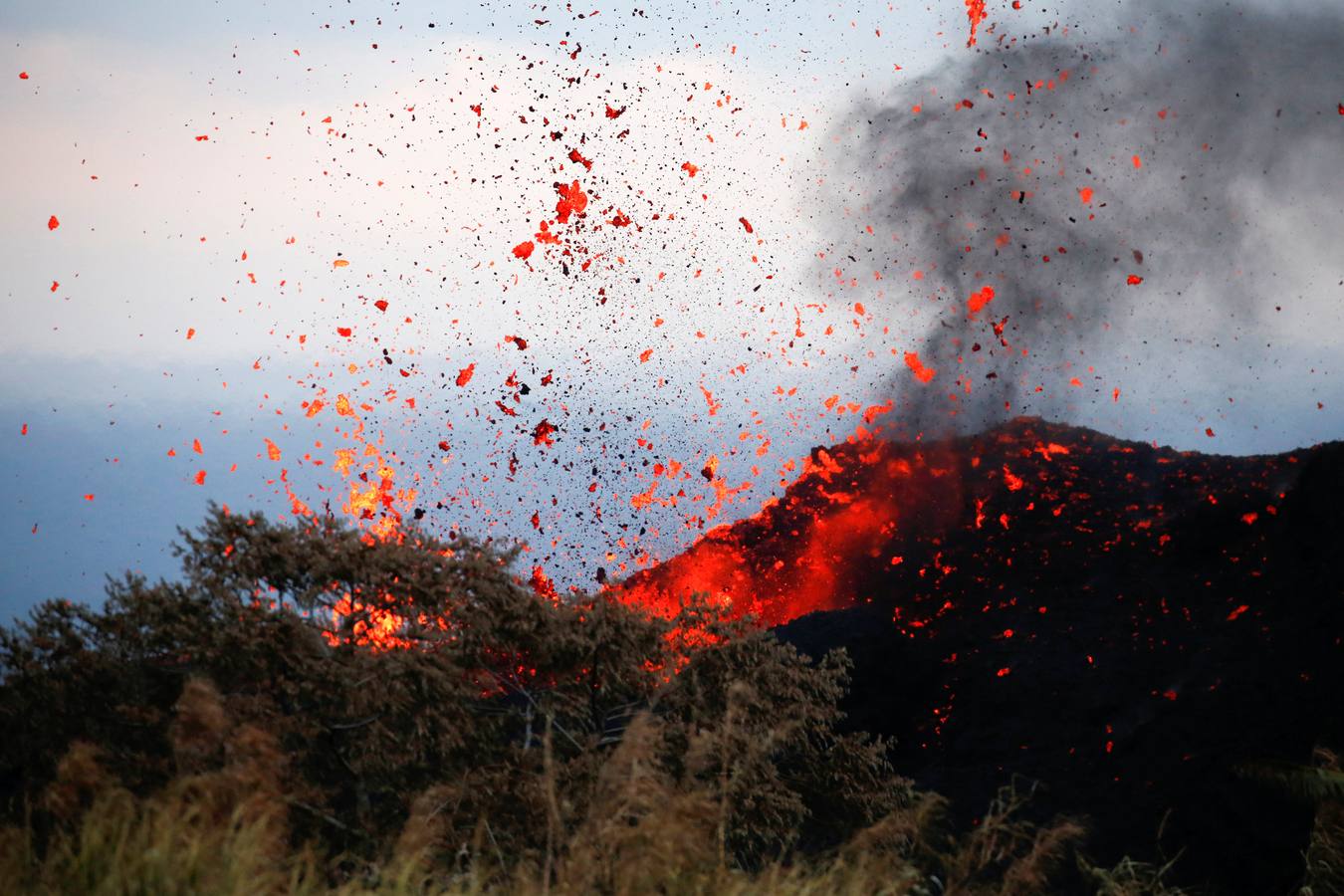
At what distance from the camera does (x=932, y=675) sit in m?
21.0

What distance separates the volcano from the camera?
15180mm

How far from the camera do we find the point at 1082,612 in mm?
20797

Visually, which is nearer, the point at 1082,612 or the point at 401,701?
the point at 401,701

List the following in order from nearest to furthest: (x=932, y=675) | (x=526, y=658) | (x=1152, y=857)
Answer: (x=526, y=658) → (x=1152, y=857) → (x=932, y=675)

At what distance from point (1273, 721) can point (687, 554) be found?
16054 mm

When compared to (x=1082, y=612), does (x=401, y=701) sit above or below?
above

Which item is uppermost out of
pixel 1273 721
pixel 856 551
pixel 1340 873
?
pixel 856 551

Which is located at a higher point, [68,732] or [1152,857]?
A: [68,732]

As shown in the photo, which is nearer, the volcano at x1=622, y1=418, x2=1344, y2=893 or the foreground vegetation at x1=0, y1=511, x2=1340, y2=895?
the foreground vegetation at x1=0, y1=511, x2=1340, y2=895

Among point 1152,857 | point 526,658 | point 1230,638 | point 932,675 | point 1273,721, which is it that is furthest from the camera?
point 932,675

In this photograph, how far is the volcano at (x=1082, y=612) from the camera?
598 inches

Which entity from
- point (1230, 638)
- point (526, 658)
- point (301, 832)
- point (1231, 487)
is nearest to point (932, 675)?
point (1230, 638)

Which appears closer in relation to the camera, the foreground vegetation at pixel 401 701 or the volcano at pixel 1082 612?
the foreground vegetation at pixel 401 701

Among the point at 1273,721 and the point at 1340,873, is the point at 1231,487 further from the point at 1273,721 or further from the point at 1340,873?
the point at 1340,873
